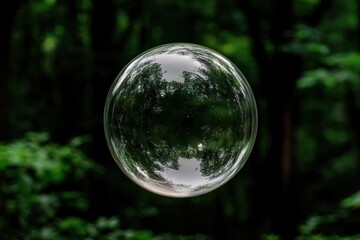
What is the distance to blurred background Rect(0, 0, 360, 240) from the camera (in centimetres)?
575

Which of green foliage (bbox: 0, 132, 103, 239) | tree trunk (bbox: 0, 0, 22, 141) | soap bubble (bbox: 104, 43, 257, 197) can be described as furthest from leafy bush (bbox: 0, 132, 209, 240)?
soap bubble (bbox: 104, 43, 257, 197)

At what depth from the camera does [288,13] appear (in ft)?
26.7

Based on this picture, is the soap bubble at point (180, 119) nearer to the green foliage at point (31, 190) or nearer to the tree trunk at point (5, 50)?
the green foliage at point (31, 190)

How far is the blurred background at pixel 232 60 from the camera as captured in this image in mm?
5750

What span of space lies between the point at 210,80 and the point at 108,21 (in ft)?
25.2

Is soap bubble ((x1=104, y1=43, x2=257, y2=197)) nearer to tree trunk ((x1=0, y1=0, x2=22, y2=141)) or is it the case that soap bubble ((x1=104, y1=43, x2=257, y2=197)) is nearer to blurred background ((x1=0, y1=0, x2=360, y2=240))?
blurred background ((x1=0, y1=0, x2=360, y2=240))

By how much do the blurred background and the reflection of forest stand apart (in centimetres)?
202

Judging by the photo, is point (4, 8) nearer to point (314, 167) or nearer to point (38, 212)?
point (38, 212)

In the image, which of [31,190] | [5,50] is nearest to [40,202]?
[31,190]

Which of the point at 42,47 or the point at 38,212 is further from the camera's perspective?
the point at 42,47

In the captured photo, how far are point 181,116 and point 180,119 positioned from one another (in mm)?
13

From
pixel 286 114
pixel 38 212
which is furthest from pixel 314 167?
pixel 38 212

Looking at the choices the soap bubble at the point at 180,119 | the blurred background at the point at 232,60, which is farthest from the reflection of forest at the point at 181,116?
the blurred background at the point at 232,60

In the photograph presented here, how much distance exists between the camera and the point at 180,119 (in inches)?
93.4
